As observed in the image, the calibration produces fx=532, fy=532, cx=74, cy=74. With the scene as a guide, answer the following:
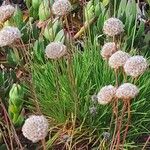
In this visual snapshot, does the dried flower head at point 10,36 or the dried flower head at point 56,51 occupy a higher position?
the dried flower head at point 10,36

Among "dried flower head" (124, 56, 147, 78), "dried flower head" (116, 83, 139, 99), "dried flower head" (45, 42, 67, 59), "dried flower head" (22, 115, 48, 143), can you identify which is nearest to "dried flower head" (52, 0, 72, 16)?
"dried flower head" (45, 42, 67, 59)

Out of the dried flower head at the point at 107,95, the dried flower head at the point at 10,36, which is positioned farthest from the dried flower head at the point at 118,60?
the dried flower head at the point at 10,36

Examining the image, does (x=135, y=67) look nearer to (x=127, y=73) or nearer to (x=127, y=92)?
(x=127, y=73)

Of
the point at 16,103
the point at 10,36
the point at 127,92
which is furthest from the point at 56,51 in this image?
Result: the point at 127,92

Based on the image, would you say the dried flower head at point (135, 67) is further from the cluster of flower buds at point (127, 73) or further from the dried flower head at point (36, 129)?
the dried flower head at point (36, 129)

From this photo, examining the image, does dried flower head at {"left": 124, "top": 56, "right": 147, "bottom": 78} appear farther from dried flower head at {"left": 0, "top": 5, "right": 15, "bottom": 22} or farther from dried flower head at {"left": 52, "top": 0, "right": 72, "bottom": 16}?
dried flower head at {"left": 0, "top": 5, "right": 15, "bottom": 22}

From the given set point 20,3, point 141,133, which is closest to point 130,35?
point 141,133

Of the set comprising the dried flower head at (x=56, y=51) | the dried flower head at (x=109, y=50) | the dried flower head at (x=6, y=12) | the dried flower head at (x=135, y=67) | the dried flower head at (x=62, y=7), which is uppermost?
the dried flower head at (x=62, y=7)

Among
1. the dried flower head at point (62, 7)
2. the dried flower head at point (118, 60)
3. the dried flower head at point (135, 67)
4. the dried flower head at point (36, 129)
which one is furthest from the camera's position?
the dried flower head at point (62, 7)

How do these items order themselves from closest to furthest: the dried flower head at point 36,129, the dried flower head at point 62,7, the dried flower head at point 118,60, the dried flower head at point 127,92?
the dried flower head at point 36,129 < the dried flower head at point 127,92 < the dried flower head at point 118,60 < the dried flower head at point 62,7

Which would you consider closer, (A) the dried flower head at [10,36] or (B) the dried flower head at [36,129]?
(B) the dried flower head at [36,129]

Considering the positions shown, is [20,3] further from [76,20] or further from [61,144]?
[61,144]
